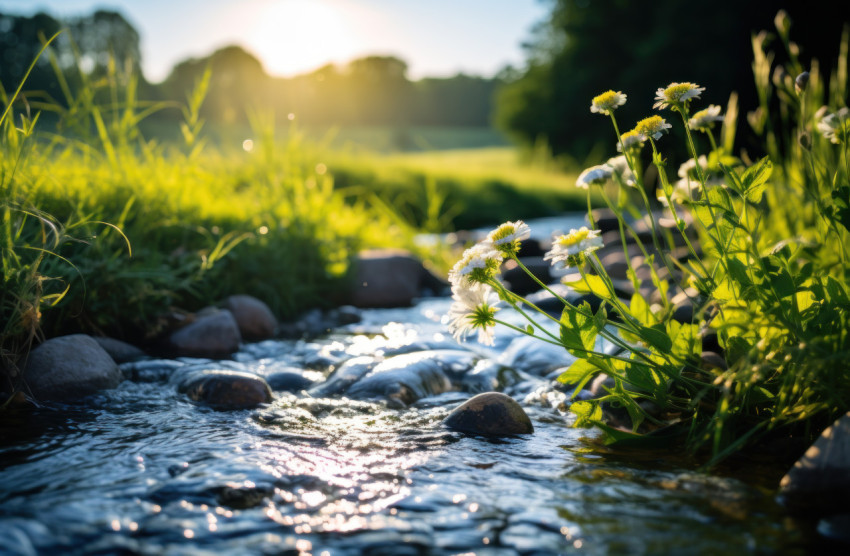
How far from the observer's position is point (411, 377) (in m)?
3.17

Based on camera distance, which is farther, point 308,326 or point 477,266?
point 308,326

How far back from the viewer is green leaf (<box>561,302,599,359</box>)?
215 centimetres

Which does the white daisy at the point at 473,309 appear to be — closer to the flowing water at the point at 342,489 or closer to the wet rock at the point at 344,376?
the flowing water at the point at 342,489

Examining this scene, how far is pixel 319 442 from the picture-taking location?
94.1 inches

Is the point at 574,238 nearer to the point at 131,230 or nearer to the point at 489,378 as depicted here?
the point at 489,378

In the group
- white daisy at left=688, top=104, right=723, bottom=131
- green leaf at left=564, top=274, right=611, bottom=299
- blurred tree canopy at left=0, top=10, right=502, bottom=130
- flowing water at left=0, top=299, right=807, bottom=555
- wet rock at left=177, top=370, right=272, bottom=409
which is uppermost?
blurred tree canopy at left=0, top=10, right=502, bottom=130

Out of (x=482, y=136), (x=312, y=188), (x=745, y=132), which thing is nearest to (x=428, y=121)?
(x=482, y=136)

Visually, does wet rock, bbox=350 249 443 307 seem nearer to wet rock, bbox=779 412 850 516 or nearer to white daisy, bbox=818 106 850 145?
white daisy, bbox=818 106 850 145

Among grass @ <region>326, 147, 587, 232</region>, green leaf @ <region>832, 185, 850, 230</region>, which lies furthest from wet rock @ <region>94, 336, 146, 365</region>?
grass @ <region>326, 147, 587, 232</region>

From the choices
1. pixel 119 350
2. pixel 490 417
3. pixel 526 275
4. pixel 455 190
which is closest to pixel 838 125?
pixel 490 417

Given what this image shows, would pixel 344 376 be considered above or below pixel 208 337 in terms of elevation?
below

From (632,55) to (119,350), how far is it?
2306 cm

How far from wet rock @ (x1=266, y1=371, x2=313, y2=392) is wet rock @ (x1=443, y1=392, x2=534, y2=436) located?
0.89 metres

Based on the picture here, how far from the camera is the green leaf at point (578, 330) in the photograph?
2.15 metres
